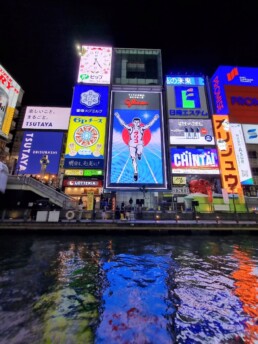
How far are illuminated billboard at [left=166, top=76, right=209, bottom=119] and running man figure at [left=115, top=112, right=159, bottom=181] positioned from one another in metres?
5.98

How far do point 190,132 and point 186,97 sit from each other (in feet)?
32.8

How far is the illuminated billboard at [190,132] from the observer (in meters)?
38.7

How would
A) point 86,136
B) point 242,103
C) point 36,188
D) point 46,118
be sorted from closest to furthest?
point 36,188 < point 86,136 < point 242,103 < point 46,118

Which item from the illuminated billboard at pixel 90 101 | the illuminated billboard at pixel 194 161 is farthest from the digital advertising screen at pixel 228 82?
the illuminated billboard at pixel 90 101

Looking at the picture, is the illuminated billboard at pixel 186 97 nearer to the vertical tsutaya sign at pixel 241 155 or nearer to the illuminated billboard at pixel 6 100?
the vertical tsutaya sign at pixel 241 155

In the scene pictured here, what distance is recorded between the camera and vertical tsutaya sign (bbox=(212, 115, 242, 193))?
1378 inches

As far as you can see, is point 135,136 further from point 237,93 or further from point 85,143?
point 237,93

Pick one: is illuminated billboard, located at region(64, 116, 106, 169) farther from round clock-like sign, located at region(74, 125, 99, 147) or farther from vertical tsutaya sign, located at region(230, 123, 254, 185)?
vertical tsutaya sign, located at region(230, 123, 254, 185)

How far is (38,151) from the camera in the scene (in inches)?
1666

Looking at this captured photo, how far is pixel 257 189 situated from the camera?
3828cm

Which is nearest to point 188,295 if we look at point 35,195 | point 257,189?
point 35,195

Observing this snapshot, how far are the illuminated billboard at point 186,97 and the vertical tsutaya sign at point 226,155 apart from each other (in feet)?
11.8

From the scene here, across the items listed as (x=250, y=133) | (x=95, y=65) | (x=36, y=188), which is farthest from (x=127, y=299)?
(x=95, y=65)

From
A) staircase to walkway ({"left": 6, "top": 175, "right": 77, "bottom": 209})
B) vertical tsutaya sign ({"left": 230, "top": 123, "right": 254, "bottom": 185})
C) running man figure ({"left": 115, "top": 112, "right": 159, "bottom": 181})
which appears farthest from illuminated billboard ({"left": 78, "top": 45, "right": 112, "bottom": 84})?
vertical tsutaya sign ({"left": 230, "top": 123, "right": 254, "bottom": 185})
